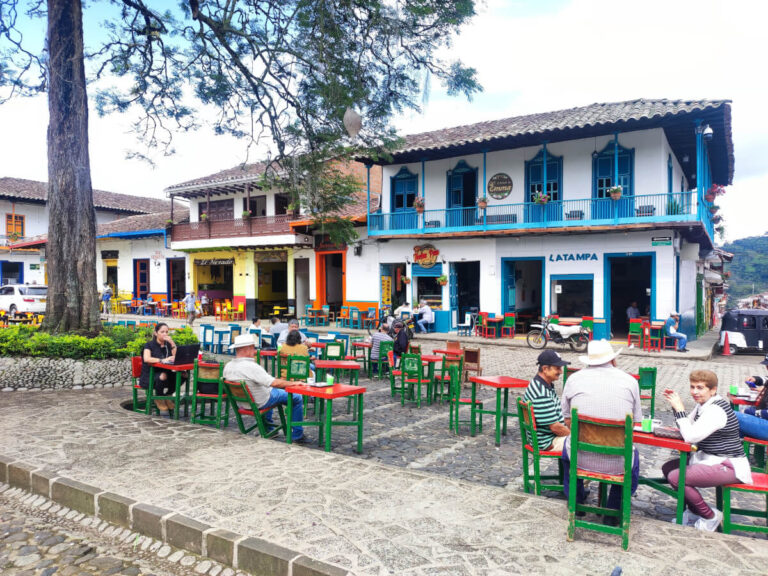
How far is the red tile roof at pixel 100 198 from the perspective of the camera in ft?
106

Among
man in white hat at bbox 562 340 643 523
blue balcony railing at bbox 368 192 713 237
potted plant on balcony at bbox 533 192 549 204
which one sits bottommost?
man in white hat at bbox 562 340 643 523

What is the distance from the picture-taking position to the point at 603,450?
11.0 feet

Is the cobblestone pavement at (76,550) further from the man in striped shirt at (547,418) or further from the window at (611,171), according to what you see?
the window at (611,171)

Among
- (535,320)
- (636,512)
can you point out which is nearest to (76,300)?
(636,512)

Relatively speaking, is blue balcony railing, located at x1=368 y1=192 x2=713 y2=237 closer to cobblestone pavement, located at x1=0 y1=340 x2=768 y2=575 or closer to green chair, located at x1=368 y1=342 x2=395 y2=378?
green chair, located at x1=368 y1=342 x2=395 y2=378

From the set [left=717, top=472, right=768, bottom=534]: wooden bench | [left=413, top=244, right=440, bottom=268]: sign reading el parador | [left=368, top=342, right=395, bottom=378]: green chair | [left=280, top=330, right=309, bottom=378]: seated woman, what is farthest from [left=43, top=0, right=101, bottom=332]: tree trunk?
[left=413, top=244, right=440, bottom=268]: sign reading el parador

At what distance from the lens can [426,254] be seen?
18.9 meters

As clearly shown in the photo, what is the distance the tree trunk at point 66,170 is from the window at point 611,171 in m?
13.5

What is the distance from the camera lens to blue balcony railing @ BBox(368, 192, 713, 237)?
587 inches

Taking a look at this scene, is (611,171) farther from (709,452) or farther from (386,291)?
(709,452)

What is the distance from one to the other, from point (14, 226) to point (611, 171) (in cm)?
3373

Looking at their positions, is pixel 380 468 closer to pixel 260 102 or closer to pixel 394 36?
pixel 394 36

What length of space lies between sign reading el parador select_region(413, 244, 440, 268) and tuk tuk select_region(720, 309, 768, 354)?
9.24m

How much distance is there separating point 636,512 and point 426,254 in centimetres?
1494
